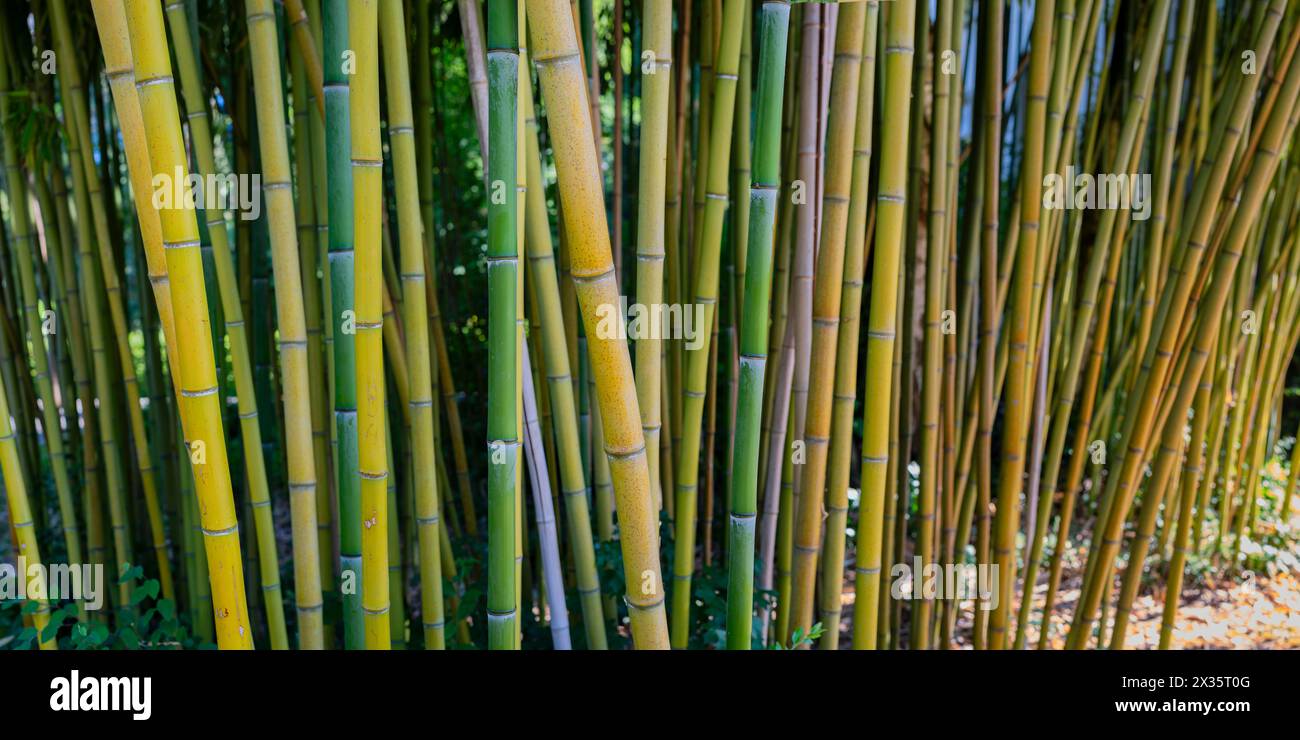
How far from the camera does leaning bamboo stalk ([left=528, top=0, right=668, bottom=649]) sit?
2.05 feet

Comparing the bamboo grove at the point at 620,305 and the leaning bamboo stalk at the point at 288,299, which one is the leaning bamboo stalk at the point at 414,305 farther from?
the leaning bamboo stalk at the point at 288,299

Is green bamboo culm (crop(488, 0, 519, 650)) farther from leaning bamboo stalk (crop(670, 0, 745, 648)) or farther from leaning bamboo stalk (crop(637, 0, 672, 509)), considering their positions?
leaning bamboo stalk (crop(670, 0, 745, 648))

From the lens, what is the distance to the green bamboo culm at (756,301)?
2.64 feet

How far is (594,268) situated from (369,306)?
1.01 feet

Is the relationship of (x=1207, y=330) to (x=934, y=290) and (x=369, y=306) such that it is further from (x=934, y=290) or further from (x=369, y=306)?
(x=369, y=306)

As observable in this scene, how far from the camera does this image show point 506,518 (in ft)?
2.97

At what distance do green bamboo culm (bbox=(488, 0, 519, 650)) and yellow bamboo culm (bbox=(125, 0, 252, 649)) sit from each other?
0.83ft

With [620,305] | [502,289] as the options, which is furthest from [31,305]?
[620,305]

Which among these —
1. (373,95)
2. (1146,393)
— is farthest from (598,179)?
(1146,393)

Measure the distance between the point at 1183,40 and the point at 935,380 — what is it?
0.79 meters

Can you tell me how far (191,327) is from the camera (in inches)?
30.4

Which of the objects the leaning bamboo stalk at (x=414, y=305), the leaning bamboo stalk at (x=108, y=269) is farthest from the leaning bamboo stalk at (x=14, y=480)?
the leaning bamboo stalk at (x=414, y=305)

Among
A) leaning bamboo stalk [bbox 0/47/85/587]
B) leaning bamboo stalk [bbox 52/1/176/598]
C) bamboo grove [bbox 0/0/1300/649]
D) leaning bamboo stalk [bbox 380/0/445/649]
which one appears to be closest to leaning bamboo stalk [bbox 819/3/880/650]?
bamboo grove [bbox 0/0/1300/649]
